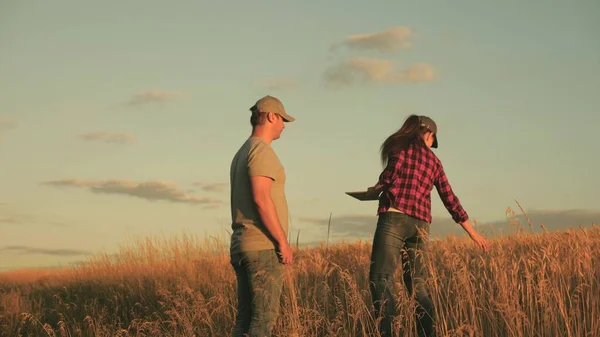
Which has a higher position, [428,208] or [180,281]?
[428,208]

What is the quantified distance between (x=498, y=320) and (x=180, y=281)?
22.1ft

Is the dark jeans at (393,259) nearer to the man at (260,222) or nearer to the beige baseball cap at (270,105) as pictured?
the man at (260,222)

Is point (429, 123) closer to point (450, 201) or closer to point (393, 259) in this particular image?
point (450, 201)

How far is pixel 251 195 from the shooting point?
462 centimetres

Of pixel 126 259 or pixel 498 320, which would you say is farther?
pixel 126 259

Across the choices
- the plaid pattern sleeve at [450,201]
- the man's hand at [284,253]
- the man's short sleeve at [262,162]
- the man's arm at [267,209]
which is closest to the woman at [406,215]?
the plaid pattern sleeve at [450,201]

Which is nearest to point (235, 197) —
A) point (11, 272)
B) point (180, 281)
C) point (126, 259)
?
point (180, 281)

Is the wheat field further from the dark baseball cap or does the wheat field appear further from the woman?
the dark baseball cap

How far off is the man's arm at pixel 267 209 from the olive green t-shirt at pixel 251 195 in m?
0.05

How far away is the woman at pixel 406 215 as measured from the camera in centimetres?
550

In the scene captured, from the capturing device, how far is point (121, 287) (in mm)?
12352

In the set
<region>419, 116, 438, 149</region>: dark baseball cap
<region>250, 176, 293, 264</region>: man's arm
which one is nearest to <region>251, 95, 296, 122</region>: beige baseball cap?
<region>250, 176, 293, 264</region>: man's arm

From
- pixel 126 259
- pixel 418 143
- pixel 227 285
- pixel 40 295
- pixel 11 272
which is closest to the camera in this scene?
pixel 418 143

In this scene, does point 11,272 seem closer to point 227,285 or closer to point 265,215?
point 227,285
